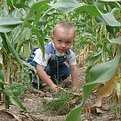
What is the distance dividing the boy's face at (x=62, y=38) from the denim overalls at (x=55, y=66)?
83 millimetres

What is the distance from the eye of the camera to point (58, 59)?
2293 millimetres

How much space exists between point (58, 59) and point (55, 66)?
3.3 inches

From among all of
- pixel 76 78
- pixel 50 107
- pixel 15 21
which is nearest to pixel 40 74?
pixel 76 78

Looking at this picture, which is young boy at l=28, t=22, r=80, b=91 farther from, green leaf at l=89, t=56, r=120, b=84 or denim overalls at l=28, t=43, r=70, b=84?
green leaf at l=89, t=56, r=120, b=84

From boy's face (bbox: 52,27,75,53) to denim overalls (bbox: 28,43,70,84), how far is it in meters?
0.08

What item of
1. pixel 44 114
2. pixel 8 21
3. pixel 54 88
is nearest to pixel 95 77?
pixel 8 21

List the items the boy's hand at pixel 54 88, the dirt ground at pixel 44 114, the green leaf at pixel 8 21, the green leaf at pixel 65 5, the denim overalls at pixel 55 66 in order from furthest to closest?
the denim overalls at pixel 55 66 → the boy's hand at pixel 54 88 → the dirt ground at pixel 44 114 → the green leaf at pixel 8 21 → the green leaf at pixel 65 5

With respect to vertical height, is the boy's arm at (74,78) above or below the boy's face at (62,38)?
below

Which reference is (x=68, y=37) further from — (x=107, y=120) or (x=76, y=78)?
(x=107, y=120)

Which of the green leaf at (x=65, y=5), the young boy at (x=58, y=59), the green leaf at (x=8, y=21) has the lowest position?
the young boy at (x=58, y=59)

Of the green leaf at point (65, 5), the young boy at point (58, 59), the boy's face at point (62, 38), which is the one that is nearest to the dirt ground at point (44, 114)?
the young boy at point (58, 59)

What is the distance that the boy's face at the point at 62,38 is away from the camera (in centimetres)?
210

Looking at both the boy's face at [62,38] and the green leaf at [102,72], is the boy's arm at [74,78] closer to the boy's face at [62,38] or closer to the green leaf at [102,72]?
the boy's face at [62,38]

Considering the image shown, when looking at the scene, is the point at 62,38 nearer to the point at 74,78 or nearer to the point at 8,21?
the point at 74,78
